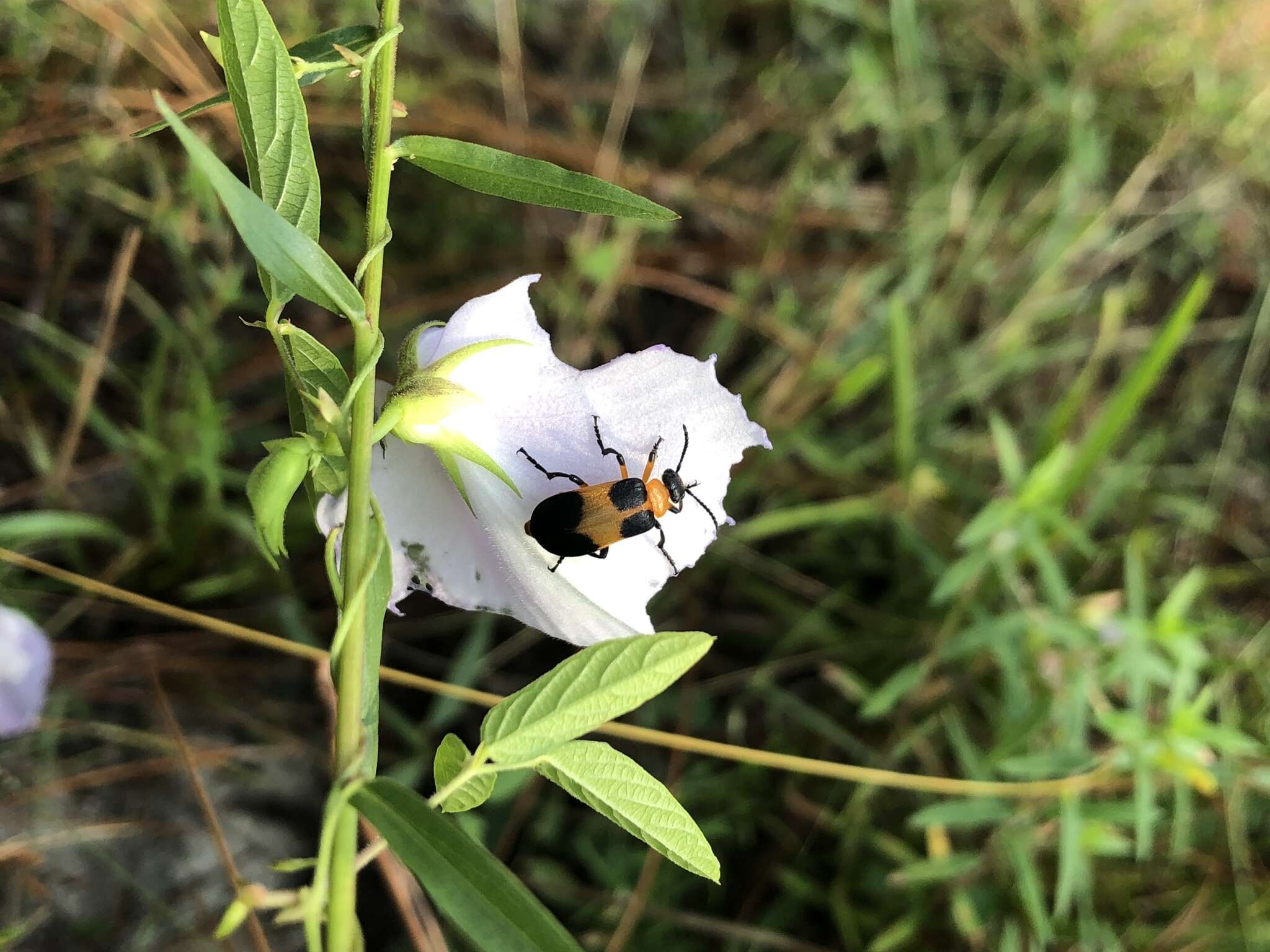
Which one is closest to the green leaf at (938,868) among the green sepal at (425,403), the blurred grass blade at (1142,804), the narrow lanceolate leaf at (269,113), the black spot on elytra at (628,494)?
the blurred grass blade at (1142,804)

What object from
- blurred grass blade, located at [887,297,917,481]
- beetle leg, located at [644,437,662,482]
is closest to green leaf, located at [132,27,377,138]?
beetle leg, located at [644,437,662,482]

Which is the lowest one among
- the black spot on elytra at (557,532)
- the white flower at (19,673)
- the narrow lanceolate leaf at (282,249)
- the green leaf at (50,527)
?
the white flower at (19,673)

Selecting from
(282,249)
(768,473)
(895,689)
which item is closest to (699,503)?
(282,249)

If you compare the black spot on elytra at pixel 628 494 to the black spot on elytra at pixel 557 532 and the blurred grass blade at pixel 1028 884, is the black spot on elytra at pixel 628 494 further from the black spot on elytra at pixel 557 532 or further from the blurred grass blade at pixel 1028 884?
the blurred grass blade at pixel 1028 884

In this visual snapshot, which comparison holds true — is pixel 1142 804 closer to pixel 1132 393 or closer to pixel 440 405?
pixel 1132 393

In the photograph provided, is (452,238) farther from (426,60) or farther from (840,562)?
(840,562)
